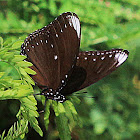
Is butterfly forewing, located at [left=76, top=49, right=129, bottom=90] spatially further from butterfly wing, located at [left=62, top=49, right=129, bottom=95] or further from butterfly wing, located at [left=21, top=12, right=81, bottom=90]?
butterfly wing, located at [left=21, top=12, right=81, bottom=90]

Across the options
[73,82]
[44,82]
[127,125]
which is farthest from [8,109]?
[127,125]

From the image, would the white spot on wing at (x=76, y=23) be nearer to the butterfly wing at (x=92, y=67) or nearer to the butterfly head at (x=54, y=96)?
the butterfly wing at (x=92, y=67)

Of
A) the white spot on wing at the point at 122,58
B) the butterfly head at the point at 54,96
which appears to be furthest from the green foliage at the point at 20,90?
the white spot on wing at the point at 122,58

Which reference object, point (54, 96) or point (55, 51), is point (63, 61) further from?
point (54, 96)

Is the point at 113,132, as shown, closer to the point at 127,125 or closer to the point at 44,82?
the point at 127,125

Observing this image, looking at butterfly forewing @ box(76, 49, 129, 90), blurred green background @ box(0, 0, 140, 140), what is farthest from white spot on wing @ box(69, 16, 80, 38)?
blurred green background @ box(0, 0, 140, 140)

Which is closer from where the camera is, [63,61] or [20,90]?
[20,90]

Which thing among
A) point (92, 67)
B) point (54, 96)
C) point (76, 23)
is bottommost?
point (54, 96)

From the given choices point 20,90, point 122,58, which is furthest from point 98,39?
point 20,90
